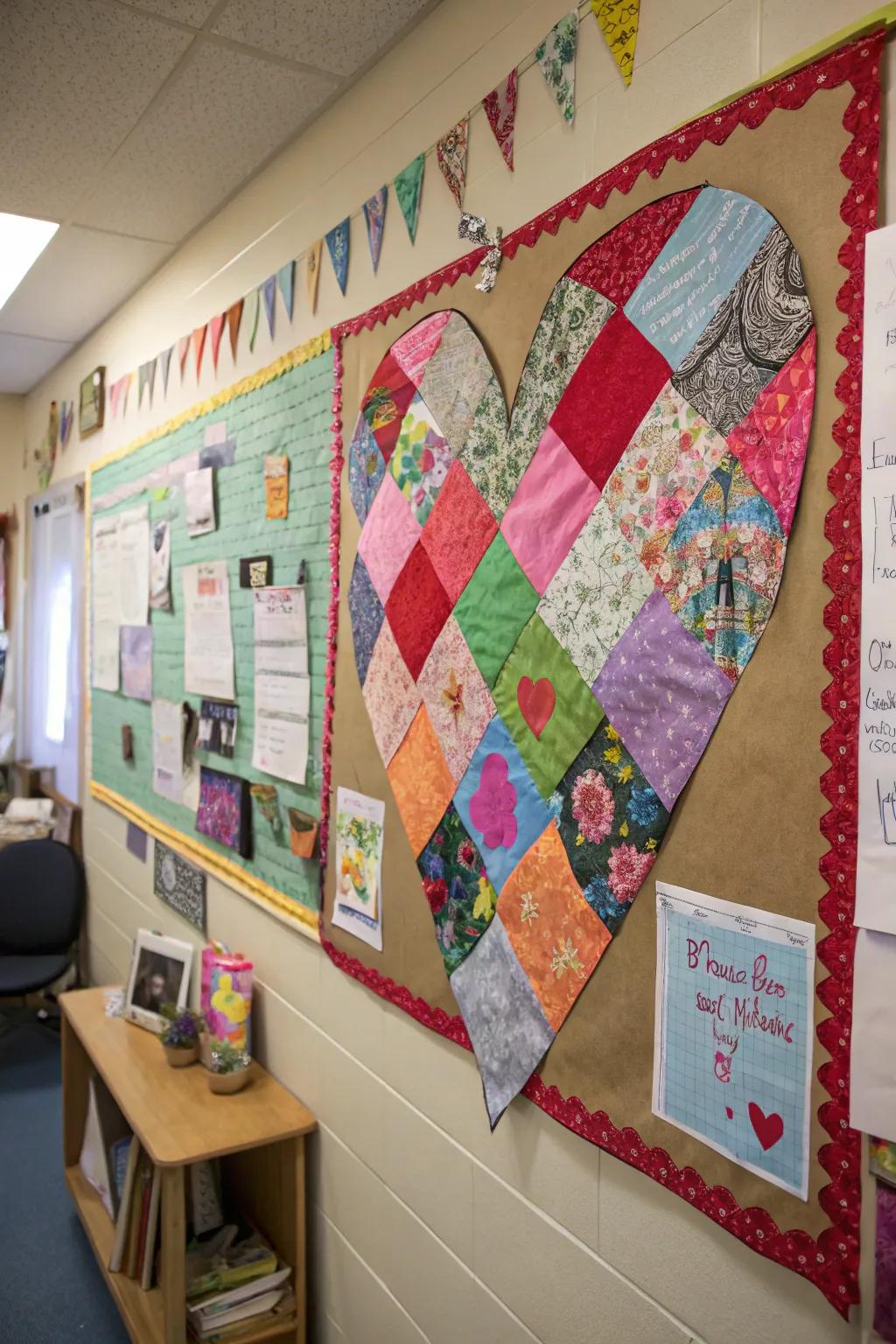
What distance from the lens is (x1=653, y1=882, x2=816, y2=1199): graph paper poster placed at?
0.95 meters

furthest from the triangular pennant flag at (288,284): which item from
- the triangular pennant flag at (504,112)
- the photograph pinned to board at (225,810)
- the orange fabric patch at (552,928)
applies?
the orange fabric patch at (552,928)

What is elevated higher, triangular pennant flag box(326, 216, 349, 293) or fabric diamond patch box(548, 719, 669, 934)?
triangular pennant flag box(326, 216, 349, 293)

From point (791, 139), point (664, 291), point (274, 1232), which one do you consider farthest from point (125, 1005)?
point (791, 139)

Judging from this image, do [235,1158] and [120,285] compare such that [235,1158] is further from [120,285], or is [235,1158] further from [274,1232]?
[120,285]

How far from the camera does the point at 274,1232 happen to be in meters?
2.09

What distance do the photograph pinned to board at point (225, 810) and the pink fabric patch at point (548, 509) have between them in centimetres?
121

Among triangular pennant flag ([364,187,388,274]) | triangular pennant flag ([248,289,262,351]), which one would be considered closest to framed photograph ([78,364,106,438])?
triangular pennant flag ([248,289,262,351])

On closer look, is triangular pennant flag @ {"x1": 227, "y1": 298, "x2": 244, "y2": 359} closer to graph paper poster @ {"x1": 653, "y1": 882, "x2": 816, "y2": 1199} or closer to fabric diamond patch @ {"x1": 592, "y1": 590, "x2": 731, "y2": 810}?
fabric diamond patch @ {"x1": 592, "y1": 590, "x2": 731, "y2": 810}

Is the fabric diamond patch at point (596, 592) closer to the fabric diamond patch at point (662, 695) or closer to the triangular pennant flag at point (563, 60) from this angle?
the fabric diamond patch at point (662, 695)

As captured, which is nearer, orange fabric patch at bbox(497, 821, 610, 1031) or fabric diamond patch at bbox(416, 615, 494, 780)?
orange fabric patch at bbox(497, 821, 610, 1031)

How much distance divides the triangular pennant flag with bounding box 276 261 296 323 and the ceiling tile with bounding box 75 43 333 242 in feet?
0.92

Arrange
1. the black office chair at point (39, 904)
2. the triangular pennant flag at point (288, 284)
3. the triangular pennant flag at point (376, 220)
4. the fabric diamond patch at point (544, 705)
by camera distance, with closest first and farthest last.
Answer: the fabric diamond patch at point (544, 705), the triangular pennant flag at point (376, 220), the triangular pennant flag at point (288, 284), the black office chair at point (39, 904)

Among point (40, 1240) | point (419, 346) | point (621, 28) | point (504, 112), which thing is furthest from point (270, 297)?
point (40, 1240)

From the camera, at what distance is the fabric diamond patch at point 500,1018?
1.30m
